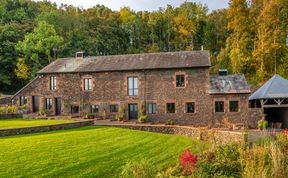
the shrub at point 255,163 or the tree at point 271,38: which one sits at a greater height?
the tree at point 271,38

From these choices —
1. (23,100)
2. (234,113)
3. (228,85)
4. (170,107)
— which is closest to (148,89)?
(170,107)

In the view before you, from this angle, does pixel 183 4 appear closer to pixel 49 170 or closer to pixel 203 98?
pixel 203 98

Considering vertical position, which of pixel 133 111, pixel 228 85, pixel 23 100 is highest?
pixel 228 85

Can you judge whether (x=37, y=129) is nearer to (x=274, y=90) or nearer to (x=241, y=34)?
(x=274, y=90)

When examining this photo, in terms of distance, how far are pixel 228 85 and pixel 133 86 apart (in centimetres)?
936

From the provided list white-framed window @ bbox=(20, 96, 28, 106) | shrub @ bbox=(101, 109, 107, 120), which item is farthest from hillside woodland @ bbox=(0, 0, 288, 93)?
shrub @ bbox=(101, 109, 107, 120)

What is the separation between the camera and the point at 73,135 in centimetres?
1744

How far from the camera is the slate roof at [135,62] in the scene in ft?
91.7

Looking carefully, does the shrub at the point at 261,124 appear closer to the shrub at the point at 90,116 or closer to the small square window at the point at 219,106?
the small square window at the point at 219,106

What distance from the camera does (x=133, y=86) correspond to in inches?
1146

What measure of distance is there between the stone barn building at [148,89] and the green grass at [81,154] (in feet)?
31.8

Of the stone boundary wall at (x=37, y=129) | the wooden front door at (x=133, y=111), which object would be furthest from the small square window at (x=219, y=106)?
the stone boundary wall at (x=37, y=129)

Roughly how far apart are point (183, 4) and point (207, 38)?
64.4 ft

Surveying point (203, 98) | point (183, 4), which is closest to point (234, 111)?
point (203, 98)
